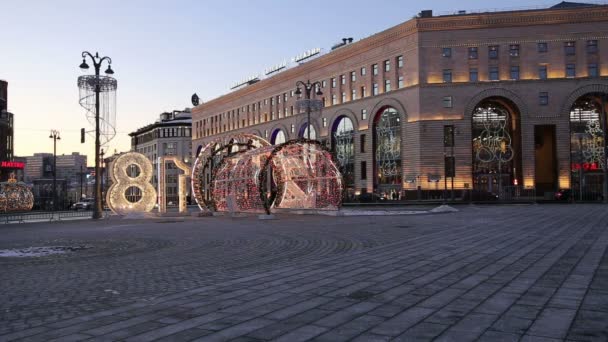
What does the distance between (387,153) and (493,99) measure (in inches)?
594

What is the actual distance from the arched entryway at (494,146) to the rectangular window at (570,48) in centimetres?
857

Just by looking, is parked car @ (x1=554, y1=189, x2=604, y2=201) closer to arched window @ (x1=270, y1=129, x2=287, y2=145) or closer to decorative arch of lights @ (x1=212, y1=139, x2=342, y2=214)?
decorative arch of lights @ (x1=212, y1=139, x2=342, y2=214)

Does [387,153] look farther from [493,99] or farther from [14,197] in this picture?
[14,197]

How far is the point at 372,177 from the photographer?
7456 cm

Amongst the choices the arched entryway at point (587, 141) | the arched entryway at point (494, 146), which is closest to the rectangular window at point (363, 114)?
the arched entryway at point (494, 146)

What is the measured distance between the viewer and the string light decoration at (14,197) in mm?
46656

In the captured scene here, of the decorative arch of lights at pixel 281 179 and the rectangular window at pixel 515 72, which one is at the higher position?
the rectangular window at pixel 515 72

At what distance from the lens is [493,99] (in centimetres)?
6694

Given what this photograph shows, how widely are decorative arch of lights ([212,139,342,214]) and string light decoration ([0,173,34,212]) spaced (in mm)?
19506

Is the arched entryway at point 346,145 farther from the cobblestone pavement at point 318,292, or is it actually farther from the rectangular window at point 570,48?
the cobblestone pavement at point 318,292

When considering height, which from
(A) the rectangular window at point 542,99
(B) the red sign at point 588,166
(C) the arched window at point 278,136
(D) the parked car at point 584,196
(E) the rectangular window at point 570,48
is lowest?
(D) the parked car at point 584,196

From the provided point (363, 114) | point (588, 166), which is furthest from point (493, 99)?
point (363, 114)

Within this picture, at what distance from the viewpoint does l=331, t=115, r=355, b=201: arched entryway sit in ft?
258

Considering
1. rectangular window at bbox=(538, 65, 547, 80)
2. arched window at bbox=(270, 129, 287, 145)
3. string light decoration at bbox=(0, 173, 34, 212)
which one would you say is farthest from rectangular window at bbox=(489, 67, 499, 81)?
string light decoration at bbox=(0, 173, 34, 212)
